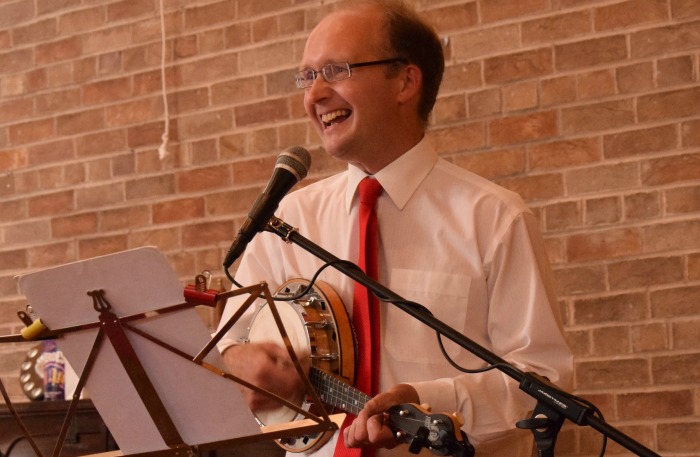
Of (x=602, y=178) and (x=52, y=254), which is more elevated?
(x=602, y=178)

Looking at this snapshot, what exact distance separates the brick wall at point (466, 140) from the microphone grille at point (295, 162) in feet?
4.52

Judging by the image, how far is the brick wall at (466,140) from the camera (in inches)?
118

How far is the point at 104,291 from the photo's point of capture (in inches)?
67.9

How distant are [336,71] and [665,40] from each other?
1205 millimetres

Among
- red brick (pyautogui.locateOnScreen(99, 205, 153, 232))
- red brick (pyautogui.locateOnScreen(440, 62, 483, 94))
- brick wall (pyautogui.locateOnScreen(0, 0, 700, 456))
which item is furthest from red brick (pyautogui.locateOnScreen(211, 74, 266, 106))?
red brick (pyautogui.locateOnScreen(440, 62, 483, 94))

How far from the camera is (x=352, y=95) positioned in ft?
7.61

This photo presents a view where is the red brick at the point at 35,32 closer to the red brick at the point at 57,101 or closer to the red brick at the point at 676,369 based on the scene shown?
the red brick at the point at 57,101

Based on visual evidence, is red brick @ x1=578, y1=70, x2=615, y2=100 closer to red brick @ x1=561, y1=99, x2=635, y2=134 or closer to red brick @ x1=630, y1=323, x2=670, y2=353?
red brick @ x1=561, y1=99, x2=635, y2=134

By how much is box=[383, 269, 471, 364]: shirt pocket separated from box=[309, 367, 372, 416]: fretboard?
15 cm

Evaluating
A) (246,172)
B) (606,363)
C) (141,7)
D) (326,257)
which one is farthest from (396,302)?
(141,7)

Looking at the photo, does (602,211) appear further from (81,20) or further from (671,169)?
(81,20)

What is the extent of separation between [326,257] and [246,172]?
1.97 meters

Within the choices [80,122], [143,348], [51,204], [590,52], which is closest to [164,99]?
[80,122]

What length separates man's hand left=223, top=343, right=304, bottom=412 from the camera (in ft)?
7.05
